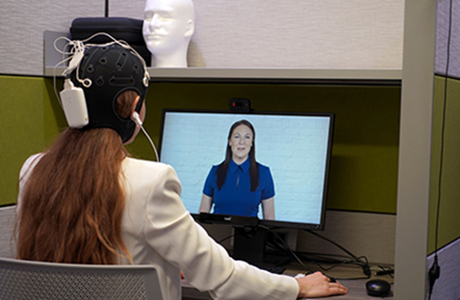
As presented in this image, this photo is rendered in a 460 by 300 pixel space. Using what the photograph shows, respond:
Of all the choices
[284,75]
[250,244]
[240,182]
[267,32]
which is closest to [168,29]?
[267,32]

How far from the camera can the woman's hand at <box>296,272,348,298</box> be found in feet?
4.45

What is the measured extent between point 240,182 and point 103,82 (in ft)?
2.57

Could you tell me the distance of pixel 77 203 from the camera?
1003 mm

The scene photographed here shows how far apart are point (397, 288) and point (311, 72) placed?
651 millimetres

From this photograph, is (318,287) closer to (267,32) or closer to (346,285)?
(346,285)

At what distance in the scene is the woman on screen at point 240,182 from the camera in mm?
1745

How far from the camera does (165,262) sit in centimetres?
109

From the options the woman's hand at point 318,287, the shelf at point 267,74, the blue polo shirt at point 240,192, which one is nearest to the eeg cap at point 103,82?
the shelf at point 267,74

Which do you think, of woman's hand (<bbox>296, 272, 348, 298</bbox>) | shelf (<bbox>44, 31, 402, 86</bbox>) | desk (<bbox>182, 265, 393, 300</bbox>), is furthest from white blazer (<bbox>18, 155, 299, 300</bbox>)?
shelf (<bbox>44, 31, 402, 86</bbox>)

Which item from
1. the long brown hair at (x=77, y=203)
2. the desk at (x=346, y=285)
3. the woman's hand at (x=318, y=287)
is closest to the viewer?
the long brown hair at (x=77, y=203)

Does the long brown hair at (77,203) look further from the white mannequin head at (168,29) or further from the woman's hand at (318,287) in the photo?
the white mannequin head at (168,29)

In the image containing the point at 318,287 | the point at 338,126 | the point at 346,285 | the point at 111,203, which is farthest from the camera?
the point at 338,126

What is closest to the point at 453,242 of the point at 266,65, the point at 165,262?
the point at 165,262

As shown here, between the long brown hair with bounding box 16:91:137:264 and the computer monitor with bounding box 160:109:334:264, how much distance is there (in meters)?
0.76
